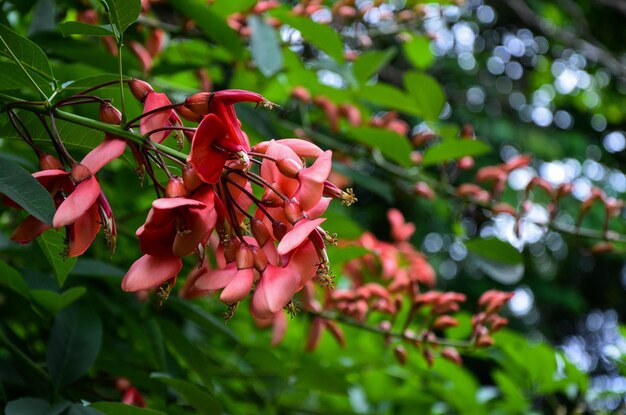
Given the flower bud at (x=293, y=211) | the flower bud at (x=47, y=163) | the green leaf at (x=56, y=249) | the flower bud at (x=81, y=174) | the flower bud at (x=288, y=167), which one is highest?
the flower bud at (x=81, y=174)

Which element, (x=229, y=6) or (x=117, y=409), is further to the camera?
(x=229, y=6)

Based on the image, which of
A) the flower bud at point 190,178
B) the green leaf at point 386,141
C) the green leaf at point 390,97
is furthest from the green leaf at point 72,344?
the green leaf at point 390,97

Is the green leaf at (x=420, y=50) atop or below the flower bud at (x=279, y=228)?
below

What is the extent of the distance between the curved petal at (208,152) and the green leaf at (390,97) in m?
1.21

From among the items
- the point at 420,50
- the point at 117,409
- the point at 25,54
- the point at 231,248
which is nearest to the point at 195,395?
the point at 117,409

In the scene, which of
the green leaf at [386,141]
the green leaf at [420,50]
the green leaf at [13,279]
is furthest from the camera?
the green leaf at [420,50]

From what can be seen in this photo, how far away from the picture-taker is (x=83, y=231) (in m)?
0.71

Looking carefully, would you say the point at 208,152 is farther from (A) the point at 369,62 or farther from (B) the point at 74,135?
(A) the point at 369,62

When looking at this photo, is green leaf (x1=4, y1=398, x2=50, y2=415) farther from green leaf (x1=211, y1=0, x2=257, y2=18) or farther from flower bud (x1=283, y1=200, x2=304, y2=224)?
green leaf (x1=211, y1=0, x2=257, y2=18)

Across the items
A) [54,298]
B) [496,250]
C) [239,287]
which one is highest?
[239,287]

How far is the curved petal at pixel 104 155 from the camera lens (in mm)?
698

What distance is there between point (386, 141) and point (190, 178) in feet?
3.83

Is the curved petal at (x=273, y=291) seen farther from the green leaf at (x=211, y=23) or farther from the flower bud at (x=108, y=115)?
the green leaf at (x=211, y=23)

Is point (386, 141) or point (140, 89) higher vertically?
point (140, 89)
